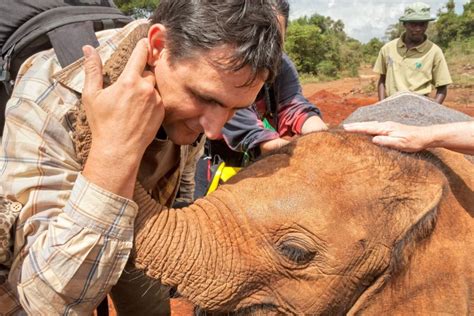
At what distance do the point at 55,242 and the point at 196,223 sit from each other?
1.44 ft

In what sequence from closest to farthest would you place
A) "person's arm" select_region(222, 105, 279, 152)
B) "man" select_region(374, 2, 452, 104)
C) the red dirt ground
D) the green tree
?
"person's arm" select_region(222, 105, 279, 152), "man" select_region(374, 2, 452, 104), the red dirt ground, the green tree

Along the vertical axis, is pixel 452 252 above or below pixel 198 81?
below

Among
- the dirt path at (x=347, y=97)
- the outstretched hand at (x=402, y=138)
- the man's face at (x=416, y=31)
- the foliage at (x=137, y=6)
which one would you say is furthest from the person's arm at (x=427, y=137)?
the foliage at (x=137, y=6)

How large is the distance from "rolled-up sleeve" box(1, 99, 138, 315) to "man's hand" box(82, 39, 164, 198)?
5 centimetres

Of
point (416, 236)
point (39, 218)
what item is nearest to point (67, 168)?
point (39, 218)

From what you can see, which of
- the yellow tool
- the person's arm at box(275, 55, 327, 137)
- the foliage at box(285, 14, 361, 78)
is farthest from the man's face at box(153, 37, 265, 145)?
the foliage at box(285, 14, 361, 78)

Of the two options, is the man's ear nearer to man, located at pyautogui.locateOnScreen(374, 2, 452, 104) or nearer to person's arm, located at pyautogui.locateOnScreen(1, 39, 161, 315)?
person's arm, located at pyautogui.locateOnScreen(1, 39, 161, 315)

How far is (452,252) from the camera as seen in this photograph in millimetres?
1979

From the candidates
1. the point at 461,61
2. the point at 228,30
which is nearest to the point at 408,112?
the point at 228,30

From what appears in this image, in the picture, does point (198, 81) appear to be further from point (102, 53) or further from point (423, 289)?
point (423, 289)

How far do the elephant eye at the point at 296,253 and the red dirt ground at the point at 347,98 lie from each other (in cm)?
999

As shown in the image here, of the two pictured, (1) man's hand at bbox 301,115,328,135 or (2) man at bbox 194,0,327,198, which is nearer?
(2) man at bbox 194,0,327,198

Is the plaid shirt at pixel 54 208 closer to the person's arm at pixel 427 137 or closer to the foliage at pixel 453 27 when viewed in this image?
the person's arm at pixel 427 137

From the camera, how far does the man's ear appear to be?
6.43 ft
